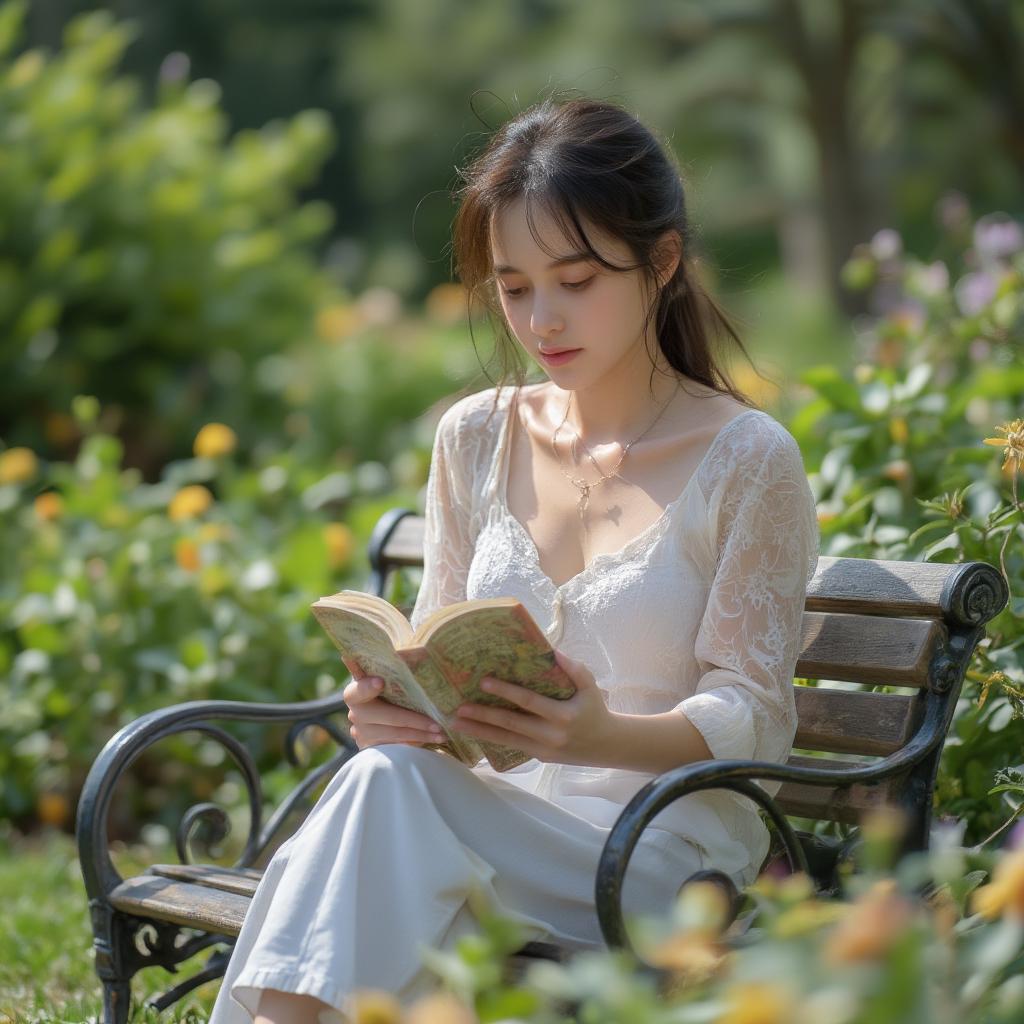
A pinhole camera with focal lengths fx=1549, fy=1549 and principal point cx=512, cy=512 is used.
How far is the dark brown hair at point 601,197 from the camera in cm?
255

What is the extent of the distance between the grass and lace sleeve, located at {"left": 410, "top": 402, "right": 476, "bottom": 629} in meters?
0.99

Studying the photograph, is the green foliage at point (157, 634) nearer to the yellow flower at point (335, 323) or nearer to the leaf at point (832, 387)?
the leaf at point (832, 387)

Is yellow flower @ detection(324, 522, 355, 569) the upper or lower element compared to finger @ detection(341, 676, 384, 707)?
lower

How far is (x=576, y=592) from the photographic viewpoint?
2594 millimetres

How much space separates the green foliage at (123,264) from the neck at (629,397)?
422cm

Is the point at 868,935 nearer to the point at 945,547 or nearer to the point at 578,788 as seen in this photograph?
the point at 578,788

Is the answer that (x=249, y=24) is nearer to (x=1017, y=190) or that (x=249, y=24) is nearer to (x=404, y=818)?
(x=1017, y=190)

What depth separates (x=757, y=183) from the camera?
21594 millimetres

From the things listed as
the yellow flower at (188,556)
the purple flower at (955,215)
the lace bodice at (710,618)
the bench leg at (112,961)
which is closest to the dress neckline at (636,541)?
the lace bodice at (710,618)

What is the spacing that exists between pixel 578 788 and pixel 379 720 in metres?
0.36

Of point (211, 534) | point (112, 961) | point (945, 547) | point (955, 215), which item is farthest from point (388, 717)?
point (955, 215)

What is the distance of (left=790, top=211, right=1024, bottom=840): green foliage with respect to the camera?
2914mm

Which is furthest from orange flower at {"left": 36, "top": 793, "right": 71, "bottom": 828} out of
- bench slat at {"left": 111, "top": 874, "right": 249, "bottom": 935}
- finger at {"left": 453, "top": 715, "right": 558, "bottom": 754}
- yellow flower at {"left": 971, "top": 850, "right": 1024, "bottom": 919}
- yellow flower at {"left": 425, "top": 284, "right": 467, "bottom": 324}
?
yellow flower at {"left": 425, "top": 284, "right": 467, "bottom": 324}

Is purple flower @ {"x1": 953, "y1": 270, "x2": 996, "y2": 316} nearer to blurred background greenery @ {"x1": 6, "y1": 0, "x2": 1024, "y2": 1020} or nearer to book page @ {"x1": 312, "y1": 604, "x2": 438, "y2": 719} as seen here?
blurred background greenery @ {"x1": 6, "y1": 0, "x2": 1024, "y2": 1020}
